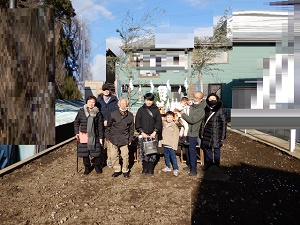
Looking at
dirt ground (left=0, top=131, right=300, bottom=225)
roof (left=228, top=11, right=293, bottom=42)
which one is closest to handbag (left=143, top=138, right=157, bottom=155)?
dirt ground (left=0, top=131, right=300, bottom=225)

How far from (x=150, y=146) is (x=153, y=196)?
3.82ft

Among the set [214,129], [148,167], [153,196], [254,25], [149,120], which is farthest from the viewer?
[148,167]

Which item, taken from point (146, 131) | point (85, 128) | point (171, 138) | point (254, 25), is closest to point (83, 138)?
point (85, 128)

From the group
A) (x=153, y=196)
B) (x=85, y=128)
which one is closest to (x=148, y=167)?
(x=153, y=196)

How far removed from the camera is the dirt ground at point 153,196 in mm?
3584

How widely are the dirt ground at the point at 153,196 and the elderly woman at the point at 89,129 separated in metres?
0.62

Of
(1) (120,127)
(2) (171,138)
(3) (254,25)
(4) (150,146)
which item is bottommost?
(4) (150,146)

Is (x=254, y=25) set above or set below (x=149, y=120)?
above

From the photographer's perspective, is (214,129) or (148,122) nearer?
(214,129)

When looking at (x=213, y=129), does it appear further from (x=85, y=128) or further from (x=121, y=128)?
(x=85, y=128)

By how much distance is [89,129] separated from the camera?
4.94 metres

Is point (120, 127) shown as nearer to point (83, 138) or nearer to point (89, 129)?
point (89, 129)

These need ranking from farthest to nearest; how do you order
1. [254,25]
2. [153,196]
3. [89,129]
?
[89,129]
[153,196]
[254,25]

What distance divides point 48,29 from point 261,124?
437mm
